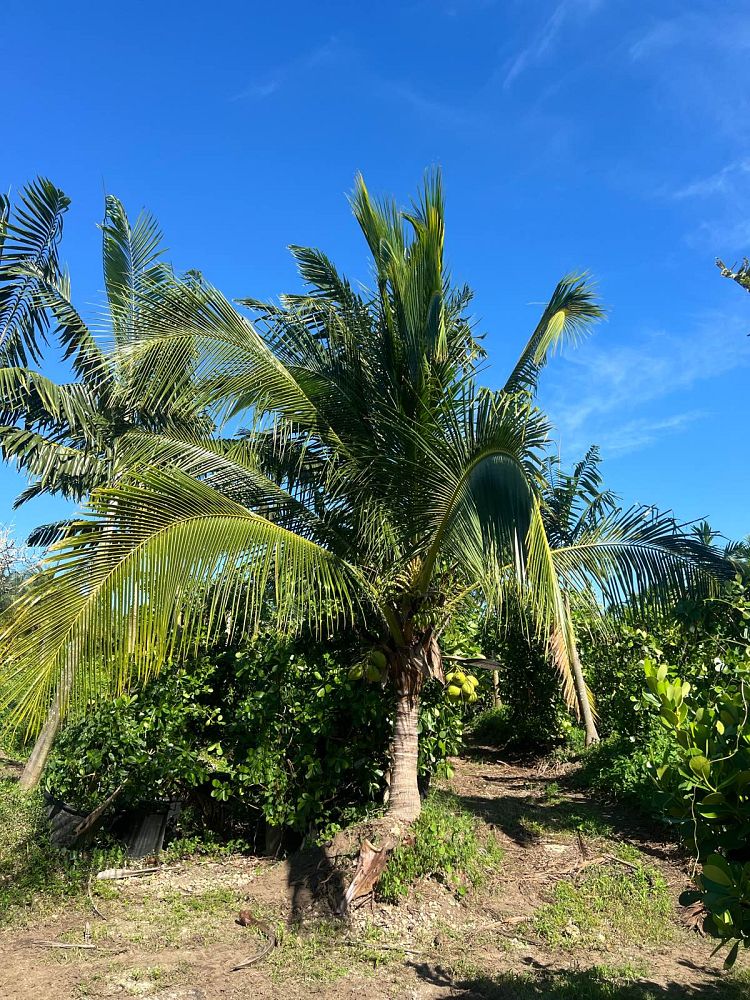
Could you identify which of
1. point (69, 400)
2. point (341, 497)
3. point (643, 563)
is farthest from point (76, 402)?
point (643, 563)

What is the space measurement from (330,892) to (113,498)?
11.4 feet

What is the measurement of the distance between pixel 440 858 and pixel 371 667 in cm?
154

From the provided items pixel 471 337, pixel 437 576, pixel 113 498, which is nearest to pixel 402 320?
pixel 471 337

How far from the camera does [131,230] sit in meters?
8.70

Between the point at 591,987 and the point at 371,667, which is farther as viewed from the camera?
the point at 371,667

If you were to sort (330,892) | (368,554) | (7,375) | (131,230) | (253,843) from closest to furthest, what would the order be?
(330,892), (368,554), (253,843), (7,375), (131,230)

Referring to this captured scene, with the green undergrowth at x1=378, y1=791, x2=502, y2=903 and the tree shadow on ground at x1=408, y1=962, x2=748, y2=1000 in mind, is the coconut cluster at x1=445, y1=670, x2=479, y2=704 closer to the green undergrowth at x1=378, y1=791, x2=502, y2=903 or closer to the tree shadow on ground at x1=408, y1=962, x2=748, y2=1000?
the green undergrowth at x1=378, y1=791, x2=502, y2=903

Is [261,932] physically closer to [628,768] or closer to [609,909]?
[609,909]

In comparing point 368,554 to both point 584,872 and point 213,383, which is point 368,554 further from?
point 584,872

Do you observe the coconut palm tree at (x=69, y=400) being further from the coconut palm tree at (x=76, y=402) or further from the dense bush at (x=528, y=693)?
the dense bush at (x=528, y=693)

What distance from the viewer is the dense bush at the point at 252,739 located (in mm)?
6012

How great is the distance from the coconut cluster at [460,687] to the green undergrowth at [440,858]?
101 cm

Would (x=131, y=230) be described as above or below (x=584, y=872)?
above

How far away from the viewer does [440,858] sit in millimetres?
5527
